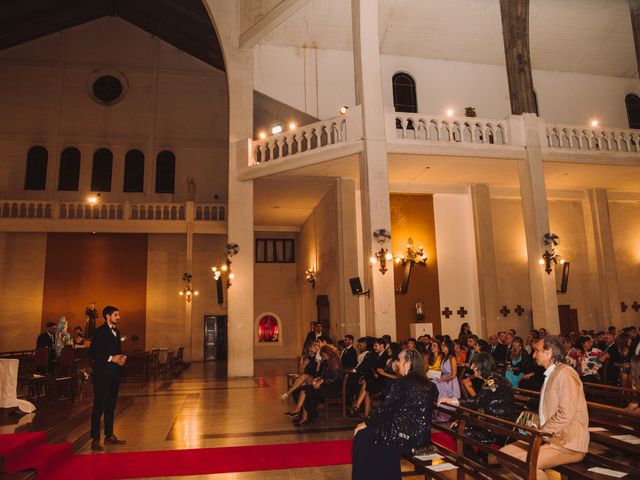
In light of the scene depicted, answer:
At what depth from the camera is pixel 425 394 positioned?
150 inches

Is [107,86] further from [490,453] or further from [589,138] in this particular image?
[490,453]

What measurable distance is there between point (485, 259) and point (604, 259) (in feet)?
14.1

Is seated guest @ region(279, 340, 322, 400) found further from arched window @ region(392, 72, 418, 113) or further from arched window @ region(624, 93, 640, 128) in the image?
arched window @ region(624, 93, 640, 128)

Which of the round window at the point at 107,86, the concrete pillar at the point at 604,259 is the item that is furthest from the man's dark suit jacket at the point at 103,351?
the round window at the point at 107,86

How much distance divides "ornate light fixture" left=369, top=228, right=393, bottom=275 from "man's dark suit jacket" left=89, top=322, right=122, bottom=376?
19.1ft

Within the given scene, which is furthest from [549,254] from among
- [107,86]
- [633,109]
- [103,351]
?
[107,86]

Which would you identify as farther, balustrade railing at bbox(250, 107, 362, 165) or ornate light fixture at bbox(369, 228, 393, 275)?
balustrade railing at bbox(250, 107, 362, 165)

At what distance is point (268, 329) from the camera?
2094cm

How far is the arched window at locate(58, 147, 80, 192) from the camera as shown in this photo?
19422mm

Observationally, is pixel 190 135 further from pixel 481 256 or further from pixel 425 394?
pixel 425 394

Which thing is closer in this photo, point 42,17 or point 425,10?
point 425,10

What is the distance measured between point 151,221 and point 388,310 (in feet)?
36.8

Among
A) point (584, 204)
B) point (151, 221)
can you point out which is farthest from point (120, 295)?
point (584, 204)

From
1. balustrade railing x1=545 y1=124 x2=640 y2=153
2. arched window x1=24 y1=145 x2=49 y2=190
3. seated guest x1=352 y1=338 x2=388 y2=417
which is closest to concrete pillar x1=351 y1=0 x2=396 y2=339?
seated guest x1=352 y1=338 x2=388 y2=417
